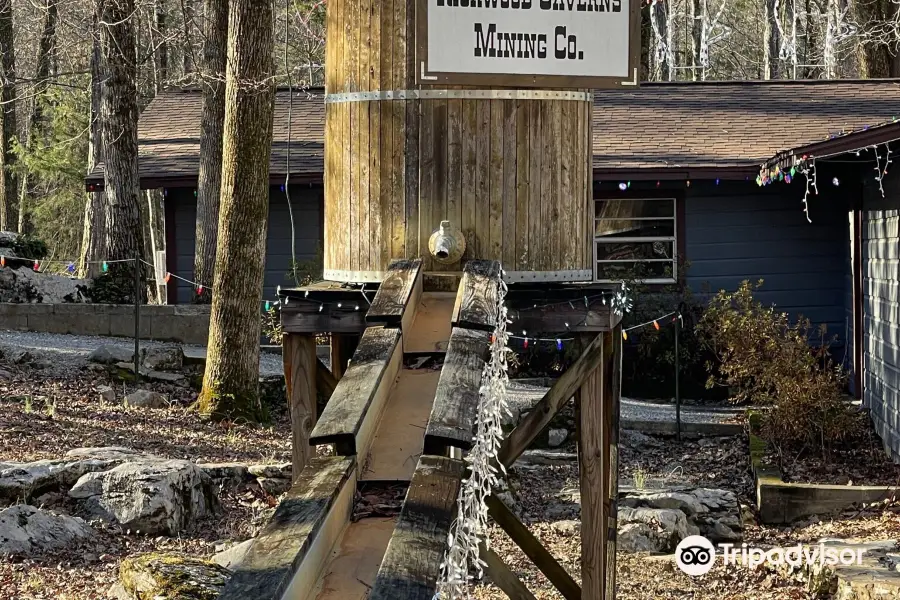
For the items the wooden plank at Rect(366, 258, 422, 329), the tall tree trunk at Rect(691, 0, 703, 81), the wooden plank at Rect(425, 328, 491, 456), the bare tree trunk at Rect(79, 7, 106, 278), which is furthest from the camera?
the tall tree trunk at Rect(691, 0, 703, 81)

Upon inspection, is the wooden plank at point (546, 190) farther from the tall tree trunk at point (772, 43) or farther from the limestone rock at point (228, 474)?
the tall tree trunk at point (772, 43)

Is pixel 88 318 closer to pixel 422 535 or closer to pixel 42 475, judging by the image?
pixel 42 475

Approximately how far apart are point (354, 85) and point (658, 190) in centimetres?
1102

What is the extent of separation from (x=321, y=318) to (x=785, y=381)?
6603 millimetres

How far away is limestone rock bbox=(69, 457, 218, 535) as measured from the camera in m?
7.43

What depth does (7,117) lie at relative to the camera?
3503 cm

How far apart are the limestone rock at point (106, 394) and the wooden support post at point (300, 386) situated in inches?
272

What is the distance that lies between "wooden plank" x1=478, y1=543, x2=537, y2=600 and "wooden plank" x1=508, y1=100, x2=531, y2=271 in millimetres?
1432

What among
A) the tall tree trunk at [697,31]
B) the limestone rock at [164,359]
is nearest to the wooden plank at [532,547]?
the limestone rock at [164,359]

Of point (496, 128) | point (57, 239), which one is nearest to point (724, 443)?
point (496, 128)

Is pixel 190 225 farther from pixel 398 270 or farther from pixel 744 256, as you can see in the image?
pixel 398 270

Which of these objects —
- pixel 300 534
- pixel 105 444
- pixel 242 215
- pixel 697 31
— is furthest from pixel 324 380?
pixel 697 31

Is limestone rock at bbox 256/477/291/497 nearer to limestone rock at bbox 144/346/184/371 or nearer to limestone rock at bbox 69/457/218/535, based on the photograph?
limestone rock at bbox 69/457/218/535

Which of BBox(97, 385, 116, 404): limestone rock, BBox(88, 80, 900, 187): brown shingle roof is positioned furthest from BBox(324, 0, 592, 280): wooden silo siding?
BBox(88, 80, 900, 187): brown shingle roof
